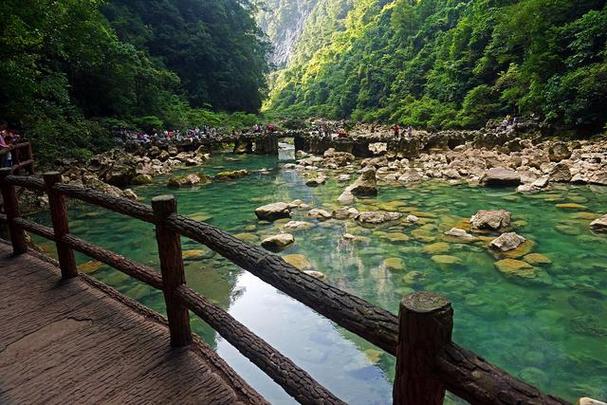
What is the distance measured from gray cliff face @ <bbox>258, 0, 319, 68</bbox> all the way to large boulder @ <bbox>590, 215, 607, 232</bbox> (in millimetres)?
116998

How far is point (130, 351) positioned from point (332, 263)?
4448 millimetres

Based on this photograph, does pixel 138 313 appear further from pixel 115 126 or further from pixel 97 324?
pixel 115 126

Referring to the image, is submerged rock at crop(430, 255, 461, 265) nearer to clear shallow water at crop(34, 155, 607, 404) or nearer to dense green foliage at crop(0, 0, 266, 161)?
clear shallow water at crop(34, 155, 607, 404)

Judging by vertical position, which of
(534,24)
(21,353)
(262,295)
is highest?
(534,24)

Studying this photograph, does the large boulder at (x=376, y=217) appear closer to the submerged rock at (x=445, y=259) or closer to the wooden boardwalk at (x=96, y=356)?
the submerged rock at (x=445, y=259)

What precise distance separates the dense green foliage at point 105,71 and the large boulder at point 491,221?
34.6 feet

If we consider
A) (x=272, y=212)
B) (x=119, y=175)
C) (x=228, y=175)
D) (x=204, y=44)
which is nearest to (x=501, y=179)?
(x=272, y=212)

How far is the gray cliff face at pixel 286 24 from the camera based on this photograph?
121019mm

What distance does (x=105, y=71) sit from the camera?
19.3 meters

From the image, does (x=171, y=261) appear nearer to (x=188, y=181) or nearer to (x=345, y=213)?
(x=345, y=213)

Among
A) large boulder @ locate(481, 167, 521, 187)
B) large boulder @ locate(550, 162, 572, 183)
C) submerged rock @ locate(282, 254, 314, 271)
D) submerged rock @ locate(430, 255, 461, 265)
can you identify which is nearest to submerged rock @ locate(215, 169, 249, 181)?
large boulder @ locate(481, 167, 521, 187)

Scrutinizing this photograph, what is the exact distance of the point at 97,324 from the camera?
2646mm

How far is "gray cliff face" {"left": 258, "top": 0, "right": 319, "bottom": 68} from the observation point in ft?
397

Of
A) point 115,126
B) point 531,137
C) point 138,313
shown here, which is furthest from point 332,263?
point 115,126
